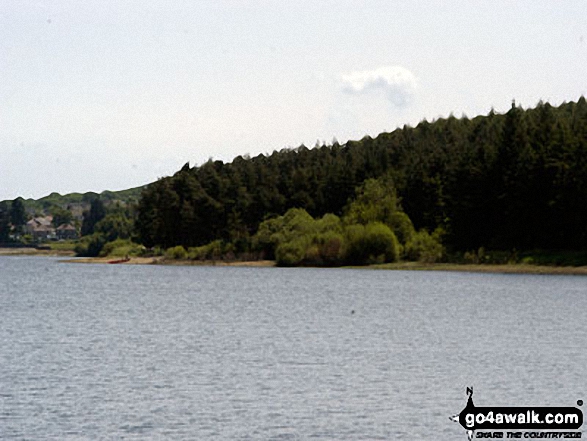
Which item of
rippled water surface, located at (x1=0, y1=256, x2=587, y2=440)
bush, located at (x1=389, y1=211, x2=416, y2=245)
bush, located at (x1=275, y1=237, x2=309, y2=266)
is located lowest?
rippled water surface, located at (x1=0, y1=256, x2=587, y2=440)

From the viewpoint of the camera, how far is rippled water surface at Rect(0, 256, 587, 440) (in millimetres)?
35062

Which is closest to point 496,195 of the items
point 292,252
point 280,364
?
point 292,252

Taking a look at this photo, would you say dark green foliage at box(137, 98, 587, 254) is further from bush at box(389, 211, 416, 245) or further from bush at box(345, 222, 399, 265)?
bush at box(345, 222, 399, 265)

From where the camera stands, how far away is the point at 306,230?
175750mm

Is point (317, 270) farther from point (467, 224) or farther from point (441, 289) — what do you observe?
point (441, 289)

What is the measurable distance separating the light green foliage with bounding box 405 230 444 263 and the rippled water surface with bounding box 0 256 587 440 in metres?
60.4

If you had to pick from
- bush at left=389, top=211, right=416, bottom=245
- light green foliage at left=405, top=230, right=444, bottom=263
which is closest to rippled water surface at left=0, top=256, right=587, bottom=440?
light green foliage at left=405, top=230, right=444, bottom=263

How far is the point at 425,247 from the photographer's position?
16000 centimetres

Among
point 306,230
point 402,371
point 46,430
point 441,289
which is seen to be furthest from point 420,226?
point 46,430

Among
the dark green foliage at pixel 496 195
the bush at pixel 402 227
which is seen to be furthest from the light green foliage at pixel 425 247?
the bush at pixel 402 227

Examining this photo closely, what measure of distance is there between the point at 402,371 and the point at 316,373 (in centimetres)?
Answer: 390

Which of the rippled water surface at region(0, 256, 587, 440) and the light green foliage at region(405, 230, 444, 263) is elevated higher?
the light green foliage at region(405, 230, 444, 263)

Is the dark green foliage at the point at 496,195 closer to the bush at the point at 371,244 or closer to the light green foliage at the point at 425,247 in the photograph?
the light green foliage at the point at 425,247

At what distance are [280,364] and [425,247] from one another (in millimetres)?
113424
